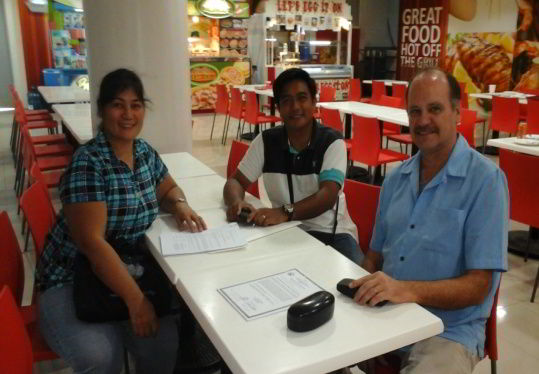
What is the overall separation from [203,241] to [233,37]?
36.2 ft

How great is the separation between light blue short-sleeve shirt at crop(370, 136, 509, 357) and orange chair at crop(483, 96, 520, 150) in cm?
513

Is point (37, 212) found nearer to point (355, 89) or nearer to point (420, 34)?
point (355, 89)

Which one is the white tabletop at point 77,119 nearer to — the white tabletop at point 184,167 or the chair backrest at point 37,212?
the white tabletop at point 184,167

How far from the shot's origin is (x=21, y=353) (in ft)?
4.46

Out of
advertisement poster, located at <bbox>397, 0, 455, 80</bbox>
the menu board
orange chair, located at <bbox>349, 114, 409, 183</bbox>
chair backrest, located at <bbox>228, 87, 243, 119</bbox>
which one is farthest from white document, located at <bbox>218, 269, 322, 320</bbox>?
the menu board

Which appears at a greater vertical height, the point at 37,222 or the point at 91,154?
the point at 91,154

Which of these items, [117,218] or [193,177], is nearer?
[117,218]

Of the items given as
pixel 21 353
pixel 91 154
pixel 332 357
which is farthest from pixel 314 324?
pixel 91 154

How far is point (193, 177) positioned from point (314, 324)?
Result: 1.70 m

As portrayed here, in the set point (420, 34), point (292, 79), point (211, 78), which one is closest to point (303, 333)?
point (292, 79)

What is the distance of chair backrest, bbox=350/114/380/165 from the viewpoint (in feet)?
14.6

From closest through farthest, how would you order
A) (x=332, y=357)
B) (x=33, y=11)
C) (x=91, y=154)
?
(x=332, y=357), (x=91, y=154), (x=33, y=11)

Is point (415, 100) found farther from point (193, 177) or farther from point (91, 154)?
point (193, 177)

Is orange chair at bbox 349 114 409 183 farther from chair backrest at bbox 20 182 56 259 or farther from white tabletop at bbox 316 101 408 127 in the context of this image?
chair backrest at bbox 20 182 56 259
